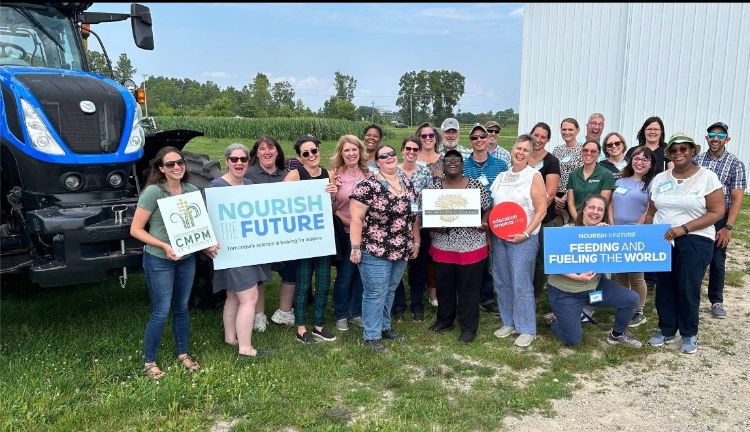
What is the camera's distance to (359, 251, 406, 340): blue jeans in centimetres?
459

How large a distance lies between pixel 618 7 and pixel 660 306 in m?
11.2

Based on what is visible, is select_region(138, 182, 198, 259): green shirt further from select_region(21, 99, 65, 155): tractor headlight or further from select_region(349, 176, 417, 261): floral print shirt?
select_region(349, 176, 417, 261): floral print shirt

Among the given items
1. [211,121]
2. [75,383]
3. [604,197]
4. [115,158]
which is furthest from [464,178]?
→ [211,121]

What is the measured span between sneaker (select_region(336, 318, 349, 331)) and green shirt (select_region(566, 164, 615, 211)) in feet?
7.76

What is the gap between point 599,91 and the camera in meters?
14.2

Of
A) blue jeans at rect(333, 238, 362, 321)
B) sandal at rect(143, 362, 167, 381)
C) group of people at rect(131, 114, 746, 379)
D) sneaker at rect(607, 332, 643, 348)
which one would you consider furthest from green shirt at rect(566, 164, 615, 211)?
sandal at rect(143, 362, 167, 381)

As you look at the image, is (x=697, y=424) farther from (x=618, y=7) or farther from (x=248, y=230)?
(x=618, y=7)

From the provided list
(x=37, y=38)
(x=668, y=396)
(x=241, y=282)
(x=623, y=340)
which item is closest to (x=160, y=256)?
(x=241, y=282)

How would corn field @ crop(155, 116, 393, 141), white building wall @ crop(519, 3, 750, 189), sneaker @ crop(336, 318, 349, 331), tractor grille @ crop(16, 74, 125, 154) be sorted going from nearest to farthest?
tractor grille @ crop(16, 74, 125, 154)
sneaker @ crop(336, 318, 349, 331)
white building wall @ crop(519, 3, 750, 189)
corn field @ crop(155, 116, 393, 141)

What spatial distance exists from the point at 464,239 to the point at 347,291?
1189 millimetres

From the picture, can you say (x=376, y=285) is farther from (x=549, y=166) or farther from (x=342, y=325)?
(x=549, y=166)

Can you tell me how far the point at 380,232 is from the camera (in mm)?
4543

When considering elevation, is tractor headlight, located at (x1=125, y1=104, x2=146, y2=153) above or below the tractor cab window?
below

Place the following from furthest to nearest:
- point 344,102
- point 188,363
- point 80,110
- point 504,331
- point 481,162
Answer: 1. point 344,102
2. point 481,162
3. point 504,331
4. point 80,110
5. point 188,363
